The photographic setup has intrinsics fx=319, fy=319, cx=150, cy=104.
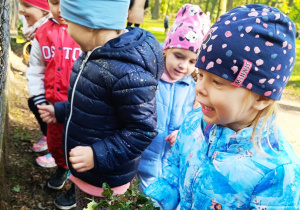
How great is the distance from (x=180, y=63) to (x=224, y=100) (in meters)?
1.51

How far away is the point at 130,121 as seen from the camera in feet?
6.51

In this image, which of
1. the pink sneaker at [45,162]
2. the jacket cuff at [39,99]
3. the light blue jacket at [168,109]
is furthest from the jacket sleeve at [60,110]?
the pink sneaker at [45,162]

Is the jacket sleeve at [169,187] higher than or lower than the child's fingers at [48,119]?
higher

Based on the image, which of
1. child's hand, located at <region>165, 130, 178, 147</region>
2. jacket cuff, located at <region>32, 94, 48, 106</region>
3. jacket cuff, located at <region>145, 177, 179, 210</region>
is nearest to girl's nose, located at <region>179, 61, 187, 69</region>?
child's hand, located at <region>165, 130, 178, 147</region>

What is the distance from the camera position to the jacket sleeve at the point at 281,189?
1.26 metres

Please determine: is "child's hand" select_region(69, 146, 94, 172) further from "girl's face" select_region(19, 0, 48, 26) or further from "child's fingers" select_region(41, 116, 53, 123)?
"girl's face" select_region(19, 0, 48, 26)

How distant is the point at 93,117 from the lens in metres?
2.05

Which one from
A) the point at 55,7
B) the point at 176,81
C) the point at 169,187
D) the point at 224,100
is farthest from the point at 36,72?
the point at 224,100

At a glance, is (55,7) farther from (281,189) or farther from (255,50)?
(281,189)

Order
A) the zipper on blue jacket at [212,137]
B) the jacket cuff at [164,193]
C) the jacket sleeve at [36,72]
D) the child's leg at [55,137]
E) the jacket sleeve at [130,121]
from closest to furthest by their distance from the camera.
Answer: the zipper on blue jacket at [212,137]
the jacket cuff at [164,193]
the jacket sleeve at [130,121]
the jacket sleeve at [36,72]
the child's leg at [55,137]

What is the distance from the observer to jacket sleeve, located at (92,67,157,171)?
6.30ft

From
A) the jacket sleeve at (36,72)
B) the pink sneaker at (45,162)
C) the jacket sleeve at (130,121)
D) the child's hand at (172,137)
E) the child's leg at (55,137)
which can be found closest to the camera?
the jacket sleeve at (130,121)

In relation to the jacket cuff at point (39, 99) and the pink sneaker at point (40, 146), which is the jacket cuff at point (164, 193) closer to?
the jacket cuff at point (39, 99)

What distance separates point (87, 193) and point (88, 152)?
1.51 ft
